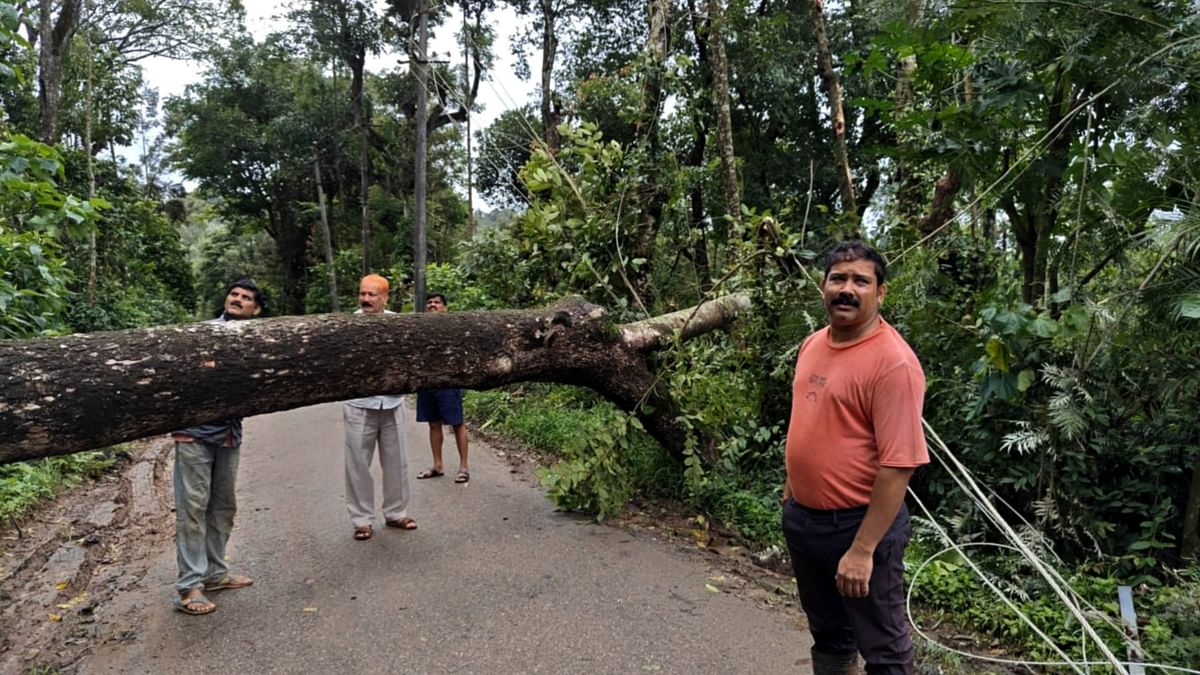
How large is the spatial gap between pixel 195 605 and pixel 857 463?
3.47 m

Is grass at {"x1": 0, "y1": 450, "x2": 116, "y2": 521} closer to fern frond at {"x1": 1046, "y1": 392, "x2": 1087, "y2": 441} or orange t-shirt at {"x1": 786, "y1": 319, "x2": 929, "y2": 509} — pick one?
orange t-shirt at {"x1": 786, "y1": 319, "x2": 929, "y2": 509}

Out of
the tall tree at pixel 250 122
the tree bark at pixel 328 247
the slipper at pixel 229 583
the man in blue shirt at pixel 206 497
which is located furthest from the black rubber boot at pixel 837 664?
the tall tree at pixel 250 122

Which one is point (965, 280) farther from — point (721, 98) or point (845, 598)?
point (721, 98)

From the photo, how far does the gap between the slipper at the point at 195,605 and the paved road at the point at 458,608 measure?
4 centimetres

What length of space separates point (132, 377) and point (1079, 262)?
479cm

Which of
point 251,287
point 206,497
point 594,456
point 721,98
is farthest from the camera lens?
point 721,98

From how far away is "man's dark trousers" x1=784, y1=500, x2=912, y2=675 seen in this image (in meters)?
2.24

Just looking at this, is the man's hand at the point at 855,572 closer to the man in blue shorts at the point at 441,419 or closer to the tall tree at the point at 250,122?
the man in blue shorts at the point at 441,419

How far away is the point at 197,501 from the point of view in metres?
3.74

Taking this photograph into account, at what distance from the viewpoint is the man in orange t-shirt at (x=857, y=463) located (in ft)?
7.09

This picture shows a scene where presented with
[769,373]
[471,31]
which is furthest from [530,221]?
[471,31]

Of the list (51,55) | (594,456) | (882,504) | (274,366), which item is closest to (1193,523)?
(882,504)

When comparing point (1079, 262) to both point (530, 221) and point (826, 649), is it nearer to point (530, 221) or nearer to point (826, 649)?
point (826, 649)

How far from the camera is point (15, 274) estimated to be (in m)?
4.77
